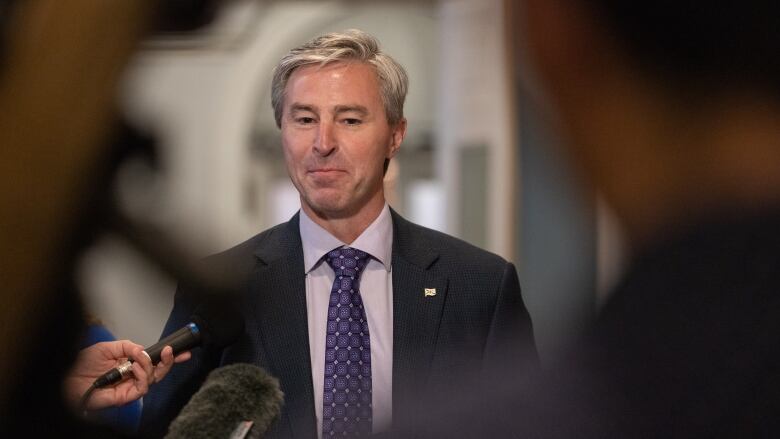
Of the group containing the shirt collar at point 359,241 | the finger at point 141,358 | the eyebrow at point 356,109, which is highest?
the eyebrow at point 356,109

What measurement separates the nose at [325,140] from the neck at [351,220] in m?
0.08

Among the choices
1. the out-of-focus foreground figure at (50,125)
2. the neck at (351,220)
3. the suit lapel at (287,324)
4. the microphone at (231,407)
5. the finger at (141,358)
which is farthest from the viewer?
the neck at (351,220)

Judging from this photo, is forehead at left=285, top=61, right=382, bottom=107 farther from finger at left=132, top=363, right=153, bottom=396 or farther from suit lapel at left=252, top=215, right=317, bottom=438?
finger at left=132, top=363, right=153, bottom=396

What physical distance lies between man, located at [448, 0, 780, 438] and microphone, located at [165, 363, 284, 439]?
0.96ft

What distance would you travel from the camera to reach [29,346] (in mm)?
245

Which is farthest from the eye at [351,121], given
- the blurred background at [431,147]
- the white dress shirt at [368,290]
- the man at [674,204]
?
the man at [674,204]

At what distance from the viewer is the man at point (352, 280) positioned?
769 millimetres

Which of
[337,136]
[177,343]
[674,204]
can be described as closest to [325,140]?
[337,136]

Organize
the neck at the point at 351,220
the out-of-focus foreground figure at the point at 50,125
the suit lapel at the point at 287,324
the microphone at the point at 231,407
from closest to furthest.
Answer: the out-of-focus foreground figure at the point at 50,125
the microphone at the point at 231,407
the suit lapel at the point at 287,324
the neck at the point at 351,220

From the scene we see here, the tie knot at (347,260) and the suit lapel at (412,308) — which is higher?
the tie knot at (347,260)

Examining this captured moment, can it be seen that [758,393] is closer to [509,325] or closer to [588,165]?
[588,165]

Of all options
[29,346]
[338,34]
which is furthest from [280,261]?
[29,346]

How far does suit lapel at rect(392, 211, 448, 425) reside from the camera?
30.9 inches

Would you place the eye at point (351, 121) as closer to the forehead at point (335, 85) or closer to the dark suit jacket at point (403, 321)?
the forehead at point (335, 85)
